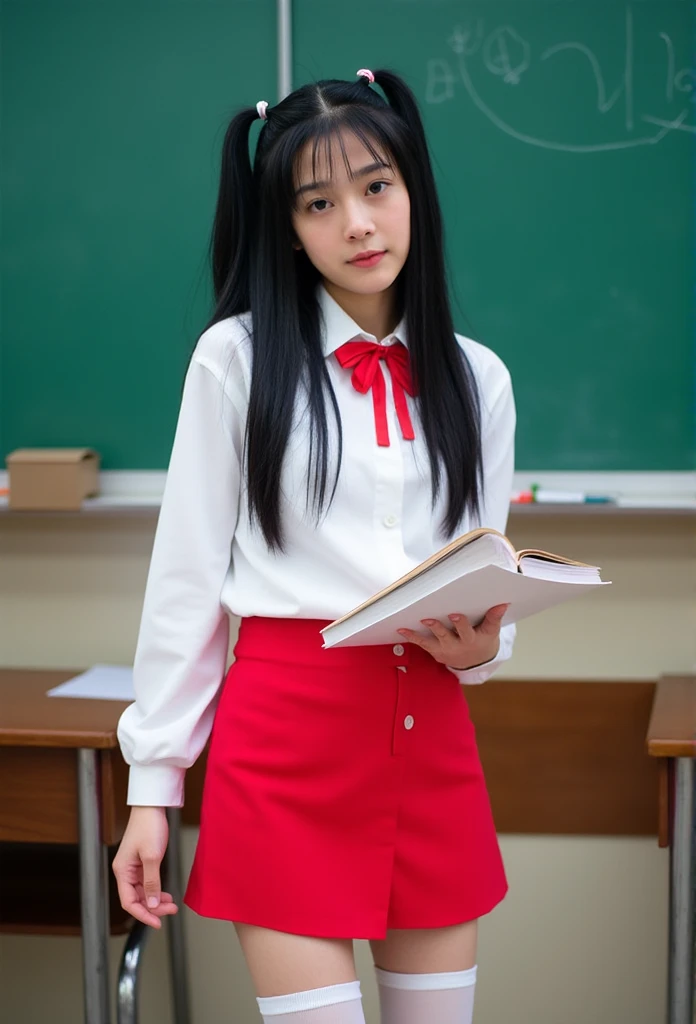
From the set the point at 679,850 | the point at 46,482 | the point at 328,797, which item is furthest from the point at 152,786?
the point at 46,482

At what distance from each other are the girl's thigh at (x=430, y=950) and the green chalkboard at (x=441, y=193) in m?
1.05

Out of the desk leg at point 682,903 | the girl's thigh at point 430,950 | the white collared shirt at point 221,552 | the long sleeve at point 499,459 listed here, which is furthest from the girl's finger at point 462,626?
the desk leg at point 682,903

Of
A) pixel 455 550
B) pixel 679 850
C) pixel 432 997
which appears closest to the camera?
pixel 455 550

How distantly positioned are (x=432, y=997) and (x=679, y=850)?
1.90ft

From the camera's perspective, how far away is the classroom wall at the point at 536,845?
2.09 m

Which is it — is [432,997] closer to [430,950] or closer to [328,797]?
[430,950]

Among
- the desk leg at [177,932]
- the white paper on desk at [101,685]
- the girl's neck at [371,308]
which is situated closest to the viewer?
the girl's neck at [371,308]

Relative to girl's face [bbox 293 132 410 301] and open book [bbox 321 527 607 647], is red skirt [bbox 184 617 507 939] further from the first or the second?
girl's face [bbox 293 132 410 301]

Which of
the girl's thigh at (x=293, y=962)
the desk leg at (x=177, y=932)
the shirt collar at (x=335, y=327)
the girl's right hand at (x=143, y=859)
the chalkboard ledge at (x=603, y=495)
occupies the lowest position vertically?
the desk leg at (x=177, y=932)

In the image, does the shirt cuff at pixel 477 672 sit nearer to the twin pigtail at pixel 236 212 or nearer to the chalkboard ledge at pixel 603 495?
the twin pigtail at pixel 236 212

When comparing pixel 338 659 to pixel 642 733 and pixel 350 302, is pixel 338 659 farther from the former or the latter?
pixel 642 733

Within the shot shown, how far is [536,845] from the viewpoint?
2178 mm

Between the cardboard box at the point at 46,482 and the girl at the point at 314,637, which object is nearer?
the girl at the point at 314,637

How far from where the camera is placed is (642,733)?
2117mm
